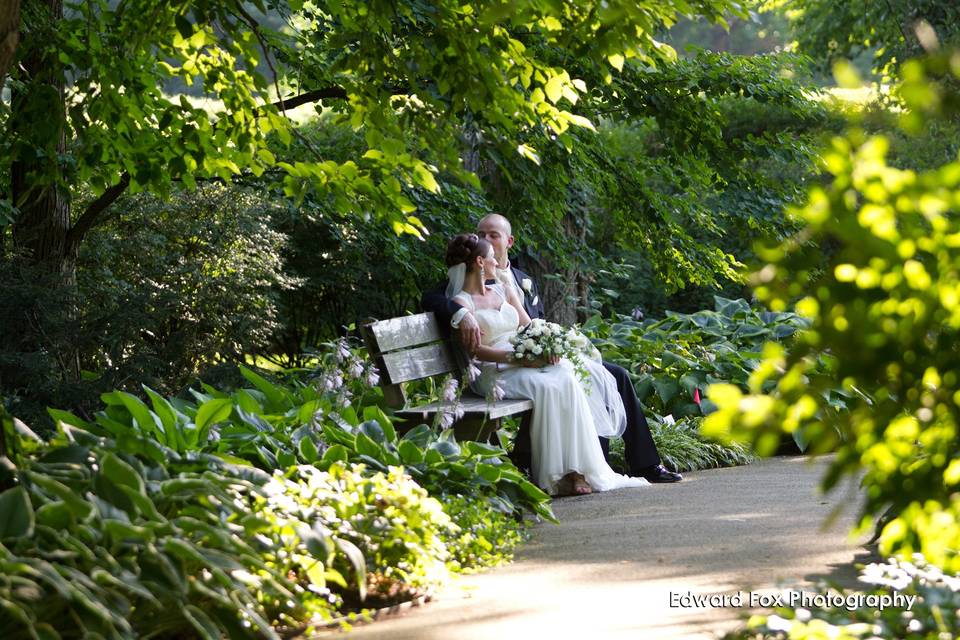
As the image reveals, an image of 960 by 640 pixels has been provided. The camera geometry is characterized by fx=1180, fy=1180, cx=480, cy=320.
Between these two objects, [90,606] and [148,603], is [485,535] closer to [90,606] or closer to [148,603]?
[148,603]

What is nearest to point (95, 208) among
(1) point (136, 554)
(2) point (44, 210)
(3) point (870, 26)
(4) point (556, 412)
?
(2) point (44, 210)

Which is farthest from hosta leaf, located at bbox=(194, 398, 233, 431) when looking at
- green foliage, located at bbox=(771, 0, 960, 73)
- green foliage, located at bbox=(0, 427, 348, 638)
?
green foliage, located at bbox=(771, 0, 960, 73)

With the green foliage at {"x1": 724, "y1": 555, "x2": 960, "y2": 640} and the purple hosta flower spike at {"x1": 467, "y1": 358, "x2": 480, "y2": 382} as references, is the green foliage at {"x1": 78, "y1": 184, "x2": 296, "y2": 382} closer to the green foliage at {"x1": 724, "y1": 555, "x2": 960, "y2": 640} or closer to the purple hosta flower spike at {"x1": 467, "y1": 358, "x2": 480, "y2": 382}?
the purple hosta flower spike at {"x1": 467, "y1": 358, "x2": 480, "y2": 382}

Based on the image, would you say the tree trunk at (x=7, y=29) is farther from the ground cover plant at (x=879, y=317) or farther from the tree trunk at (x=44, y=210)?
the ground cover plant at (x=879, y=317)

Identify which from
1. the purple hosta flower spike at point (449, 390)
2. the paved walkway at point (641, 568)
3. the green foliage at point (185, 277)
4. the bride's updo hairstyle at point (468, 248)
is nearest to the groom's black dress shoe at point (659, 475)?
the paved walkway at point (641, 568)

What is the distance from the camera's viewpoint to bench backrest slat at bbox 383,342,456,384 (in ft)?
22.5

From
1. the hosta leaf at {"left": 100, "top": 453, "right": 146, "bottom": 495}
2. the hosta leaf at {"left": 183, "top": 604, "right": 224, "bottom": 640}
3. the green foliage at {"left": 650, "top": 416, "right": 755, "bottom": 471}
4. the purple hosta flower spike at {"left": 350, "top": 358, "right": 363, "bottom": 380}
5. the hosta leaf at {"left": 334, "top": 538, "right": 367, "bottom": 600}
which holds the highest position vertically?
the hosta leaf at {"left": 100, "top": 453, "right": 146, "bottom": 495}

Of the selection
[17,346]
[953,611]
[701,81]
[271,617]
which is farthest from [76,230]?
[953,611]

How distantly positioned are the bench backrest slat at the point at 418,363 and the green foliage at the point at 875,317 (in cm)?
457

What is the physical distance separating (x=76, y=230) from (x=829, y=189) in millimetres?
6982

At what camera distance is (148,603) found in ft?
11.2

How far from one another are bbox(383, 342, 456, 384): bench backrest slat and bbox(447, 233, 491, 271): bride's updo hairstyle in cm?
56

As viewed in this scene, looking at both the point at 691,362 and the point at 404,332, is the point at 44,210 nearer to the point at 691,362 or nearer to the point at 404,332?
the point at 404,332

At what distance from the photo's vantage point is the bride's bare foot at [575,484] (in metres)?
7.09
